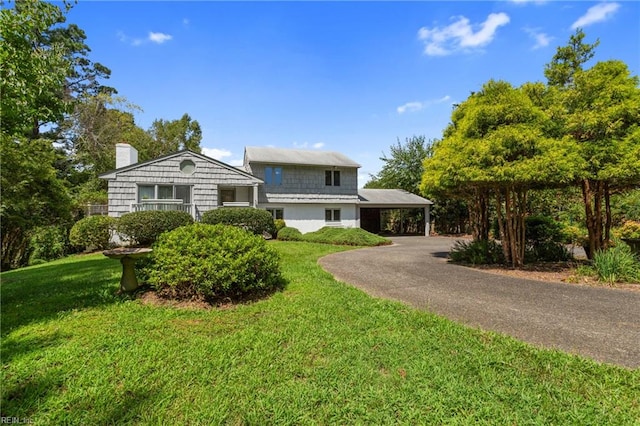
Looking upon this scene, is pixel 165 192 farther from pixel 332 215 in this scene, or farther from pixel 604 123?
pixel 604 123

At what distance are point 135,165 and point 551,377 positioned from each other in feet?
60.5

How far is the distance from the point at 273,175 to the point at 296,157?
2.46 m

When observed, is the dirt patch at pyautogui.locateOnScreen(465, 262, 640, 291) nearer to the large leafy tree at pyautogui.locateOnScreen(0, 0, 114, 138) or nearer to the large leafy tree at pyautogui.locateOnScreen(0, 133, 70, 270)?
the large leafy tree at pyautogui.locateOnScreen(0, 0, 114, 138)

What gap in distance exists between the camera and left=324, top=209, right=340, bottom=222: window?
2039 centimetres

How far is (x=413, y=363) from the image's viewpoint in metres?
2.97

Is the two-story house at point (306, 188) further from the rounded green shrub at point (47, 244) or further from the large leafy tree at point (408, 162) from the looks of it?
the rounded green shrub at point (47, 244)

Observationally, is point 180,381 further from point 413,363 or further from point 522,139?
point 522,139

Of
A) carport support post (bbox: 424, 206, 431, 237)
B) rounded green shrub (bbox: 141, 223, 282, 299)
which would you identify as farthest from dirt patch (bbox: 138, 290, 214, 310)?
carport support post (bbox: 424, 206, 431, 237)

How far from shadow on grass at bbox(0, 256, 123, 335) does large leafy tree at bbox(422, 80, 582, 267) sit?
8607 mm

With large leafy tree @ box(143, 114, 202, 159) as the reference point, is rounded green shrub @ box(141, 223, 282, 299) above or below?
below

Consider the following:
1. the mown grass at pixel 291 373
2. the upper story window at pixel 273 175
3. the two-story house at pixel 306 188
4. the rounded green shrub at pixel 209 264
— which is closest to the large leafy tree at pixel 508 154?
the mown grass at pixel 291 373

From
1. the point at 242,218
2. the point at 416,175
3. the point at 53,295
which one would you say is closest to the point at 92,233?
the point at 242,218

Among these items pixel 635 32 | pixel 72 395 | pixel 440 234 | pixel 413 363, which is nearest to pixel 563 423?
pixel 413 363

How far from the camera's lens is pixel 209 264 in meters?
4.70
